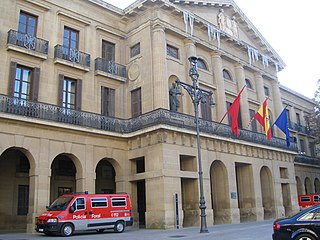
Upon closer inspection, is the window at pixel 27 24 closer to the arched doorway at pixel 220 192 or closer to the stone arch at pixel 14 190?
the stone arch at pixel 14 190

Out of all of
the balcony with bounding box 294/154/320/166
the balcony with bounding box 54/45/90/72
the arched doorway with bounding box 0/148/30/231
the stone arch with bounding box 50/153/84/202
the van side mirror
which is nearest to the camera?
the van side mirror

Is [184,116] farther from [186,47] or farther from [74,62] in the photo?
[74,62]

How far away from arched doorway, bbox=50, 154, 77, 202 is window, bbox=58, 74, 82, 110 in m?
3.49

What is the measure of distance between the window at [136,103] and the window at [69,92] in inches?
152

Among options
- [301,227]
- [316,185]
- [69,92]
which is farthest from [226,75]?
[316,185]

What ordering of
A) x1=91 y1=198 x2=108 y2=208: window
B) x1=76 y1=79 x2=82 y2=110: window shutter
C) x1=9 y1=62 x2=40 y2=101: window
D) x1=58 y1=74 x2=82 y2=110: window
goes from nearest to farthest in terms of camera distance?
x1=91 y1=198 x2=108 y2=208: window → x1=9 y1=62 x2=40 y2=101: window → x1=58 y1=74 x2=82 y2=110: window → x1=76 y1=79 x2=82 y2=110: window shutter

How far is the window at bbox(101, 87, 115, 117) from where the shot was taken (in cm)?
2448

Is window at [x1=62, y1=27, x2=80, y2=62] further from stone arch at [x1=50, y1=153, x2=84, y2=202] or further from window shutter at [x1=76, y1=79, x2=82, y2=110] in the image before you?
stone arch at [x1=50, y1=153, x2=84, y2=202]

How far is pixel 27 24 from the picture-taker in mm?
21734

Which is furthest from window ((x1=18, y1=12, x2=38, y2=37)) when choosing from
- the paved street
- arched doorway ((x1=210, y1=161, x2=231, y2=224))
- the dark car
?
the dark car

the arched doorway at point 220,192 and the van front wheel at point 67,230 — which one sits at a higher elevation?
the arched doorway at point 220,192

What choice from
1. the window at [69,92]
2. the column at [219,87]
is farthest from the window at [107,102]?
the column at [219,87]

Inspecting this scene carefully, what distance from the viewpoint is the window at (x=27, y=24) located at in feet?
70.4

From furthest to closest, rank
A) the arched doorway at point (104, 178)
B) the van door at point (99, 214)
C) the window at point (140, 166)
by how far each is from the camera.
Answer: the arched doorway at point (104, 178) < the window at point (140, 166) < the van door at point (99, 214)
